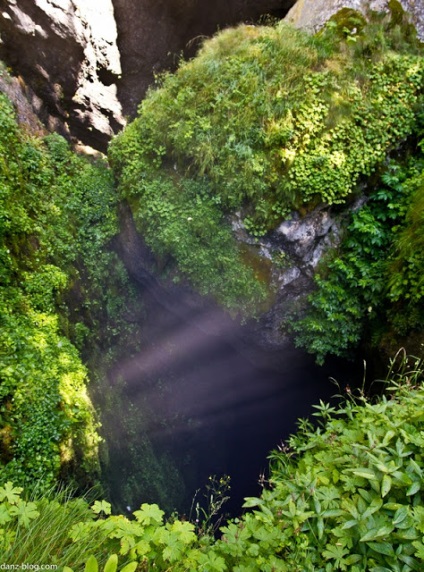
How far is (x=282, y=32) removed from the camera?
5.48 meters

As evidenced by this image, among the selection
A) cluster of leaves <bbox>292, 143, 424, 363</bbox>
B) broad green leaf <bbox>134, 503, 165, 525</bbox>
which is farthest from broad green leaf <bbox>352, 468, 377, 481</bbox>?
cluster of leaves <bbox>292, 143, 424, 363</bbox>

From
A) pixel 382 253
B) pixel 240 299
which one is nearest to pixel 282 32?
pixel 382 253

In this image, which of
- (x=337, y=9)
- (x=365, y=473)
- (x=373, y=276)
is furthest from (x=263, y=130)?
(x=365, y=473)

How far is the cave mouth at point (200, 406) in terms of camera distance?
20.4ft

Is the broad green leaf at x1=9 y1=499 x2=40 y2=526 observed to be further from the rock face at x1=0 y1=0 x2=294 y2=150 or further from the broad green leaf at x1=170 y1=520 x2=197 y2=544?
the rock face at x1=0 y1=0 x2=294 y2=150

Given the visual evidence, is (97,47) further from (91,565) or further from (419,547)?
(419,547)

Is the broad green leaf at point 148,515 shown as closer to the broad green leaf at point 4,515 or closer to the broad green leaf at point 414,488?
the broad green leaf at point 4,515

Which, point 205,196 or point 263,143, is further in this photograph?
point 205,196

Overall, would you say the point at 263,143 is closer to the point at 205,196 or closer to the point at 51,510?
the point at 205,196

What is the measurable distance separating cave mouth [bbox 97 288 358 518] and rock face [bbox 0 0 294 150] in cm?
541

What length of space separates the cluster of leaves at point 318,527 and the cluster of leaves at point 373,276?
118 inches

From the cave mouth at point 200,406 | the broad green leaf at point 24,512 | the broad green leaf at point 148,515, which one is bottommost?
the cave mouth at point 200,406

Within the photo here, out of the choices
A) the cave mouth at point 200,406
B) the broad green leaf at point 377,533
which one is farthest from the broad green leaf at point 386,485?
the cave mouth at point 200,406

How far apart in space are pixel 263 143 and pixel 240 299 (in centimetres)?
253
